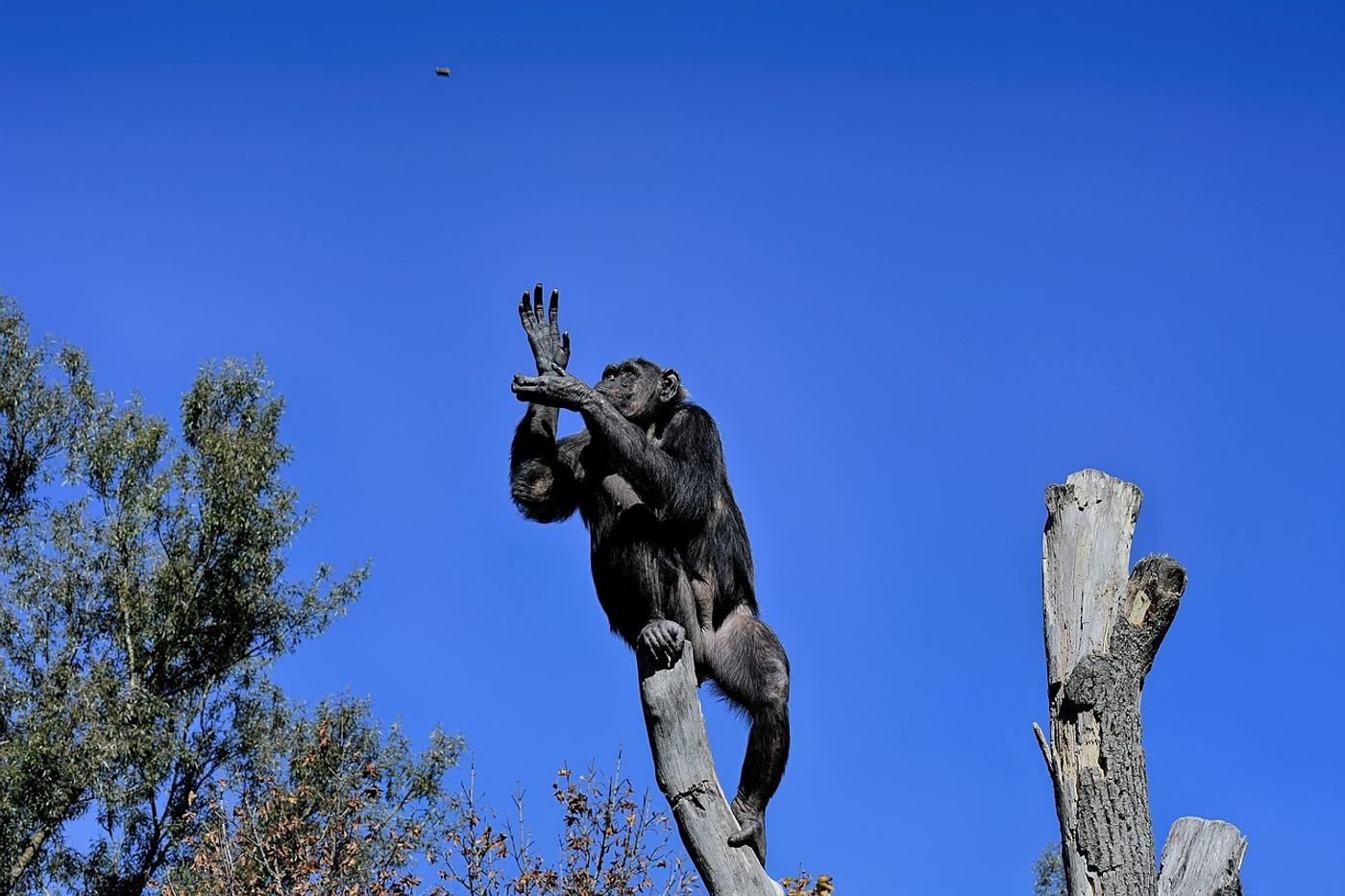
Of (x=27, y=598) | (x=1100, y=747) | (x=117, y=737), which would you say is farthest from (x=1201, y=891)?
(x=27, y=598)

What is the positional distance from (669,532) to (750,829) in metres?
1.83

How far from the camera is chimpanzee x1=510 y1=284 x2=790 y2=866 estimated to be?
8.31m

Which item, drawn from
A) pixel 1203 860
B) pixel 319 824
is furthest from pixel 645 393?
pixel 319 824

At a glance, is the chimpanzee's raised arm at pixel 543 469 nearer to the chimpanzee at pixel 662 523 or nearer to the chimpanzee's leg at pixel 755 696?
the chimpanzee at pixel 662 523

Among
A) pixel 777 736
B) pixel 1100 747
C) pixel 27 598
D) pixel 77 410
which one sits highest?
pixel 77 410

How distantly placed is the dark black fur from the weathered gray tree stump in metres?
0.24

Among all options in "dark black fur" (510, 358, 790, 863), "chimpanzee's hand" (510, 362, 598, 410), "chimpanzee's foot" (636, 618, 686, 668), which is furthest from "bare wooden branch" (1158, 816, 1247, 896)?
"chimpanzee's hand" (510, 362, 598, 410)

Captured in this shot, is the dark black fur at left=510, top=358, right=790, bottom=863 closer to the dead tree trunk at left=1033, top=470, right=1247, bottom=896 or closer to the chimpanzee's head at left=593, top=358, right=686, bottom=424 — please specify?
the chimpanzee's head at left=593, top=358, right=686, bottom=424

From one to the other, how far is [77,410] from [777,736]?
2219cm

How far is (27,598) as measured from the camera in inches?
996

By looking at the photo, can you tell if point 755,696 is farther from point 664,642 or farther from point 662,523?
point 662,523

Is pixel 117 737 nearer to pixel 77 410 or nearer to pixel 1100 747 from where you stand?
pixel 77 410

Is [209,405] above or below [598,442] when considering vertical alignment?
above

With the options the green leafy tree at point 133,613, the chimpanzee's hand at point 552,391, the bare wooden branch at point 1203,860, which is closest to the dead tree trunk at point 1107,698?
the bare wooden branch at point 1203,860
